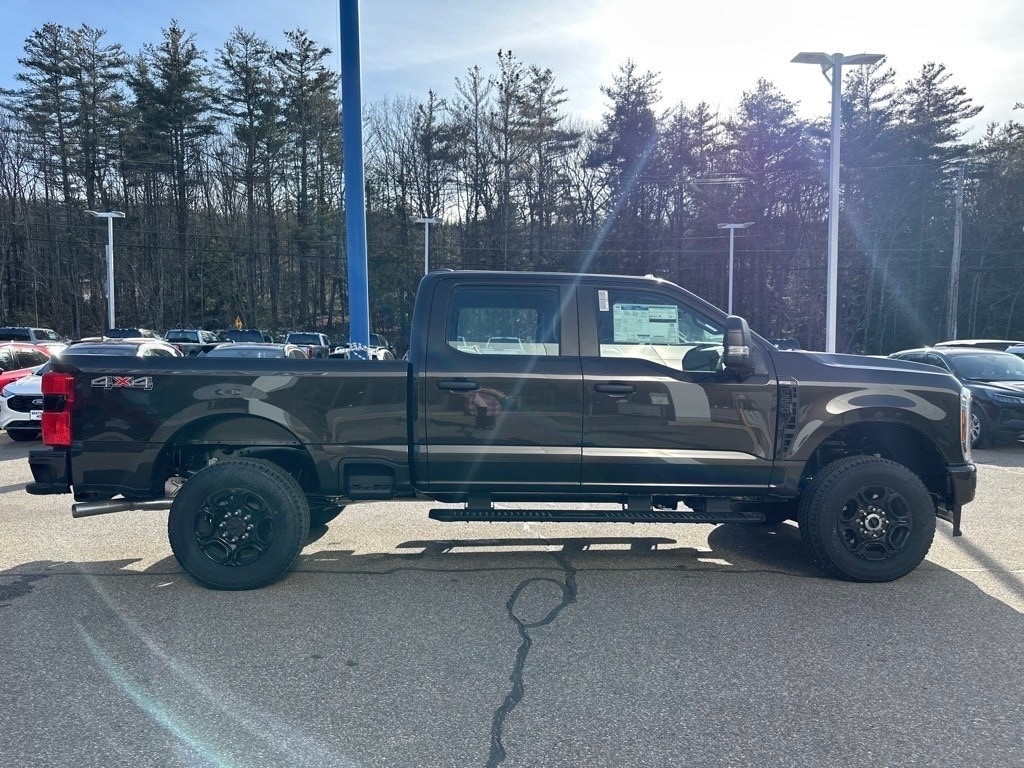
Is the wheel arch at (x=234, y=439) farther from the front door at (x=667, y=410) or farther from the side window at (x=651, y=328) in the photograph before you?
the side window at (x=651, y=328)

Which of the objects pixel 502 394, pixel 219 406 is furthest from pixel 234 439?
pixel 502 394

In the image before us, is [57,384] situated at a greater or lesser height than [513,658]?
greater

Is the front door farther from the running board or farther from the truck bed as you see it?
the truck bed

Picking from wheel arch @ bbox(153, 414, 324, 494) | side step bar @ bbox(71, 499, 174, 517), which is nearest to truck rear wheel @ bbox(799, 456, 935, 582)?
wheel arch @ bbox(153, 414, 324, 494)

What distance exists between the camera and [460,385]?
4.60m

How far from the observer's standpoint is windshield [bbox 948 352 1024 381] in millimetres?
11758

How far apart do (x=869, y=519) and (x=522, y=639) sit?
8.44 feet

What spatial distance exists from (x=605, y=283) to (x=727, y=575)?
7.52 feet

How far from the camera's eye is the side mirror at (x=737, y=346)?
4352 millimetres

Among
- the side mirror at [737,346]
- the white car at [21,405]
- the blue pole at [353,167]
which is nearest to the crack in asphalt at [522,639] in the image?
the side mirror at [737,346]

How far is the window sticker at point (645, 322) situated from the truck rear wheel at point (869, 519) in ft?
4.79

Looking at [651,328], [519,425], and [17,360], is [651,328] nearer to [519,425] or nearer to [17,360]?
[519,425]

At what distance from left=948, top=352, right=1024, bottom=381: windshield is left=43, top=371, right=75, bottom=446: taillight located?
1282cm

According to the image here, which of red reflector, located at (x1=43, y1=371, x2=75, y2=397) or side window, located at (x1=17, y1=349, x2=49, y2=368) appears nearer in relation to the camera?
red reflector, located at (x1=43, y1=371, x2=75, y2=397)
